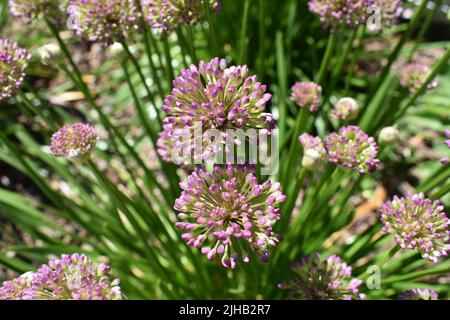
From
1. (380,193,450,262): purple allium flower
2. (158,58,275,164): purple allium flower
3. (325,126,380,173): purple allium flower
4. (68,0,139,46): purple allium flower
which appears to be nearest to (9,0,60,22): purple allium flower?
(68,0,139,46): purple allium flower

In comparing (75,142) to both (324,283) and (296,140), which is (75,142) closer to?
(296,140)

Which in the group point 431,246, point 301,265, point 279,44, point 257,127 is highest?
point 257,127

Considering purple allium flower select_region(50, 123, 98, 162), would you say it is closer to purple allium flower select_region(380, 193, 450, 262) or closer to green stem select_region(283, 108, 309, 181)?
green stem select_region(283, 108, 309, 181)

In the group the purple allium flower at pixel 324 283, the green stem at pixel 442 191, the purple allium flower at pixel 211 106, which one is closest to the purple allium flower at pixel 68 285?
the purple allium flower at pixel 211 106

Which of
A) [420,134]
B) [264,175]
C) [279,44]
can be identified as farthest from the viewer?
[420,134]

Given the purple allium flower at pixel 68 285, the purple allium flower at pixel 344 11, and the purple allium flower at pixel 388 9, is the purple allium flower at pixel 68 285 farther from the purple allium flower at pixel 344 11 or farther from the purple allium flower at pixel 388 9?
the purple allium flower at pixel 388 9
